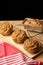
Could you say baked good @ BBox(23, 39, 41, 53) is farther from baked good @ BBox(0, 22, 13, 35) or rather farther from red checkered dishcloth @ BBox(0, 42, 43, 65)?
baked good @ BBox(0, 22, 13, 35)
